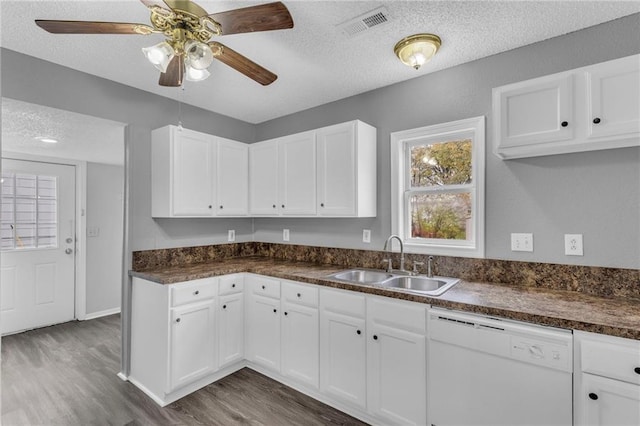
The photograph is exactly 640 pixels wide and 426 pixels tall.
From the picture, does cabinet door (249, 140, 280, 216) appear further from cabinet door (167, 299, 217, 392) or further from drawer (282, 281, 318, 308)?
cabinet door (167, 299, 217, 392)

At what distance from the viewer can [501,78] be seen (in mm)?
2131

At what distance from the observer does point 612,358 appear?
1282 millimetres

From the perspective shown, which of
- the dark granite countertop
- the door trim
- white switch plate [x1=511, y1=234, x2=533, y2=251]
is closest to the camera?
the dark granite countertop

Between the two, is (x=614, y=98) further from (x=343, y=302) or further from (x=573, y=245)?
(x=343, y=302)

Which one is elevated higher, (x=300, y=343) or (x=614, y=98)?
(x=614, y=98)

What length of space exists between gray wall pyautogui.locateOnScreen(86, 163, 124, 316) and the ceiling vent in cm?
407

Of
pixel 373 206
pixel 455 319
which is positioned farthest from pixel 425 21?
pixel 455 319

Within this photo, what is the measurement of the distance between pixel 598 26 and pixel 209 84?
2.74m

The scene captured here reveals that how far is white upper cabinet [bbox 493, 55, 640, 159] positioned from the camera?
152 cm

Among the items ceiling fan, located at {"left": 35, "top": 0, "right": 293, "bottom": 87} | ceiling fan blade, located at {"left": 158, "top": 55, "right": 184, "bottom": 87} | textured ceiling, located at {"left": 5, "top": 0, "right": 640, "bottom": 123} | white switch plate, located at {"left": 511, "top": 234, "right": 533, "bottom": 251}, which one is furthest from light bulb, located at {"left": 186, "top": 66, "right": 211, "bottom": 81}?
white switch plate, located at {"left": 511, "top": 234, "right": 533, "bottom": 251}

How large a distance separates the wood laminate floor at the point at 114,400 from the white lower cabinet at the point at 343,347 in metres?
0.18

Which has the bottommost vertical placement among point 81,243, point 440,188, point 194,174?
point 81,243

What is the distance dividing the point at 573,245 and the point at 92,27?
9.35 ft

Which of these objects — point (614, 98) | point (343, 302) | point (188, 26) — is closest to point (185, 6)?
point (188, 26)
